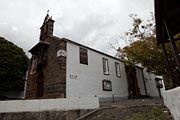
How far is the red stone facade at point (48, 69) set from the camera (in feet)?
35.9

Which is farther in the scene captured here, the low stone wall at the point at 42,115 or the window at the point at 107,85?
the window at the point at 107,85

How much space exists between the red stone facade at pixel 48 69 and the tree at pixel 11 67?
10.1ft

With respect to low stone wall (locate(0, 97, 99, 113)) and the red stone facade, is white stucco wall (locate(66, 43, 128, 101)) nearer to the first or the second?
the red stone facade

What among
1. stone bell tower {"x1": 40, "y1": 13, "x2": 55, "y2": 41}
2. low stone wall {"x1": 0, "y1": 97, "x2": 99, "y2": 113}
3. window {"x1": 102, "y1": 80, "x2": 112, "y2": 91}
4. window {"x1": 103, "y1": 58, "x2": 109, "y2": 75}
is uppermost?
stone bell tower {"x1": 40, "y1": 13, "x2": 55, "y2": 41}

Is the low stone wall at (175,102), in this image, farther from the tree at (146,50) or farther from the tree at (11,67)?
the tree at (11,67)

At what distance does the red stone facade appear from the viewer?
35.9 feet

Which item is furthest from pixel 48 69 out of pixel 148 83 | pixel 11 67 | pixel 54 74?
pixel 148 83

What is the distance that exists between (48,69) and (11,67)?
7626mm

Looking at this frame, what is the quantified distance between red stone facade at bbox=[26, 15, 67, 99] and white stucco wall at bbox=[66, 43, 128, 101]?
556mm

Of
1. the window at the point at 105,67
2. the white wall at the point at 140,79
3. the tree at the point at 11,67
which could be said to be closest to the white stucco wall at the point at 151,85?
the white wall at the point at 140,79

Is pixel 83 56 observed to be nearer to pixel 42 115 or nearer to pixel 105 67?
pixel 105 67

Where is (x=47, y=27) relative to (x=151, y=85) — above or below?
above

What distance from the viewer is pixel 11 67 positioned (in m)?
17.4

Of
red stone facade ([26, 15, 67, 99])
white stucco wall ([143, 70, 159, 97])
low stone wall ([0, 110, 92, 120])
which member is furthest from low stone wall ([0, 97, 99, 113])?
white stucco wall ([143, 70, 159, 97])
